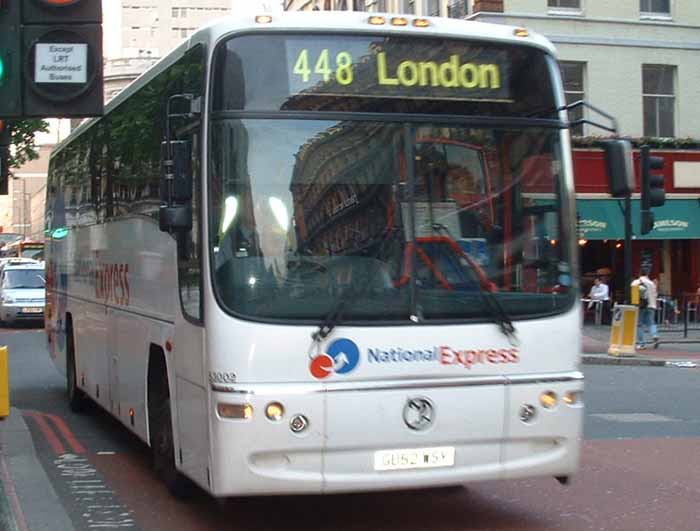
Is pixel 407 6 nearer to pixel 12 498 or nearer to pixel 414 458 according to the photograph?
pixel 12 498

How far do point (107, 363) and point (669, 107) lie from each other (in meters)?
26.3

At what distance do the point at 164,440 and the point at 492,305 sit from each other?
118 inches

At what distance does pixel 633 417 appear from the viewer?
1356cm

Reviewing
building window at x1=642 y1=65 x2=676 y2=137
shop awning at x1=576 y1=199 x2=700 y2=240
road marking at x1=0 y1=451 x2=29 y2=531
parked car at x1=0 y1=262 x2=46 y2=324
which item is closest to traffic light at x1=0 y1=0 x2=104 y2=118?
road marking at x1=0 y1=451 x2=29 y2=531

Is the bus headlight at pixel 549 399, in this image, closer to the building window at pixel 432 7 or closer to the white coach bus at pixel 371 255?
the white coach bus at pixel 371 255

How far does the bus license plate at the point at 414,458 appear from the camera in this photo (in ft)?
22.7

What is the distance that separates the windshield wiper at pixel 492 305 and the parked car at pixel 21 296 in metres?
26.4

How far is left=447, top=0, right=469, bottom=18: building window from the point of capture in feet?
108

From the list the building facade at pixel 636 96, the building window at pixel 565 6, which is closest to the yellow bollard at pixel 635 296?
the building facade at pixel 636 96

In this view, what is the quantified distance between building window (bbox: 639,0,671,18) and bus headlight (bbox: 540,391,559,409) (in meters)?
28.8

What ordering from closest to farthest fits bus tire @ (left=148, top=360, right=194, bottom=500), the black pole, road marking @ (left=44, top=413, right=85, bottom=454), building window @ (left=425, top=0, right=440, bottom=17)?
bus tire @ (left=148, top=360, right=194, bottom=500)
road marking @ (left=44, top=413, right=85, bottom=454)
the black pole
building window @ (left=425, top=0, right=440, bottom=17)

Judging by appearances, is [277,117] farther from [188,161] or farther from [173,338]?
[173,338]

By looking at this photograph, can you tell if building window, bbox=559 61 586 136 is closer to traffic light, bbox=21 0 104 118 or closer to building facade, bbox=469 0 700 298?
building facade, bbox=469 0 700 298

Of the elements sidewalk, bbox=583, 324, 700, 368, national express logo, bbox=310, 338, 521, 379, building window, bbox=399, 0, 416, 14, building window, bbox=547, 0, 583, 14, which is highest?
building window, bbox=399, 0, 416, 14
